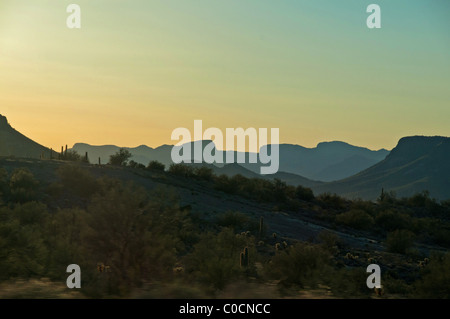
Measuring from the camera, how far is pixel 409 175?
6570 inches

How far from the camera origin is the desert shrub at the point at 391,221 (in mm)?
55094

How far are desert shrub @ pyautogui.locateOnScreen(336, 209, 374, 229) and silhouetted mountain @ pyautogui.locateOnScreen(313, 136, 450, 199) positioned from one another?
97.1m

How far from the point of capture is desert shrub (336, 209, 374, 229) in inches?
2138

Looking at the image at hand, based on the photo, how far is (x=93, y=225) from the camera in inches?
582

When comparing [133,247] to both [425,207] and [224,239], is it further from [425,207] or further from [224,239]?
[425,207]

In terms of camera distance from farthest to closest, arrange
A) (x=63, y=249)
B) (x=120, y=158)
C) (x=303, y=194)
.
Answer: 1. (x=120, y=158)
2. (x=303, y=194)
3. (x=63, y=249)

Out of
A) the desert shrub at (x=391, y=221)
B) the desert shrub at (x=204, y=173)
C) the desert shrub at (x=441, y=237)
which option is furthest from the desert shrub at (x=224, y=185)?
the desert shrub at (x=441, y=237)

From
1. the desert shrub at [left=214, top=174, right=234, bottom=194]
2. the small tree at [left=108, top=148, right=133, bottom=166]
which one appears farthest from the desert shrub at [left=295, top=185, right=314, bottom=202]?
the small tree at [left=108, top=148, right=133, bottom=166]

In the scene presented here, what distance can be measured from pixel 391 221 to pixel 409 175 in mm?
118002

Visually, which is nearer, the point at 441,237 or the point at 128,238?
the point at 128,238

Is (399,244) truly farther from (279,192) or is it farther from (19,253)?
(19,253)

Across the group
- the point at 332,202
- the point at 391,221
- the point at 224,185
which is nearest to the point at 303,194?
the point at 332,202

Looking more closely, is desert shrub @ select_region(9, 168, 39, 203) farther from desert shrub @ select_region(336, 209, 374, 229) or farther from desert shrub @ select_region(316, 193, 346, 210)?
desert shrub @ select_region(316, 193, 346, 210)

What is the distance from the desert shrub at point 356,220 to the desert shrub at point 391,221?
3.83ft
